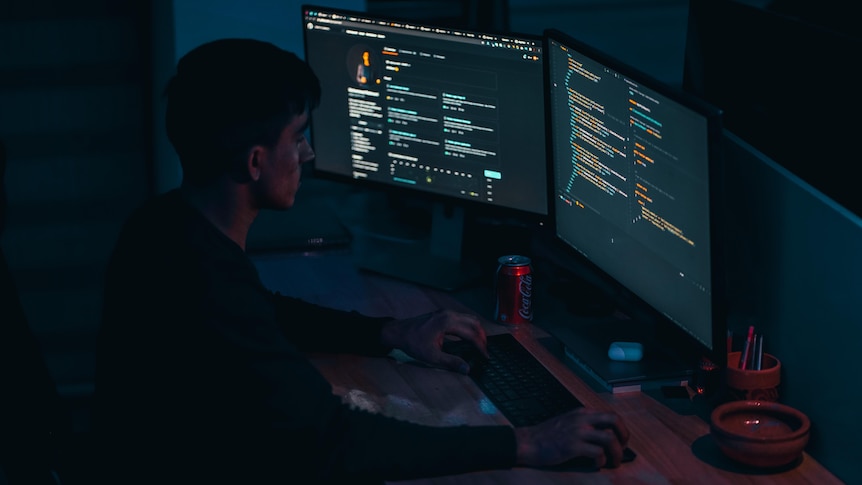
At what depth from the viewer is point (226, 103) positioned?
1.71m

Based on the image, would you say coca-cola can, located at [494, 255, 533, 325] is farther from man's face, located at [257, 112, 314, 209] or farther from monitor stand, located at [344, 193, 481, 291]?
man's face, located at [257, 112, 314, 209]

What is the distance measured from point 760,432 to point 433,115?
1041 millimetres

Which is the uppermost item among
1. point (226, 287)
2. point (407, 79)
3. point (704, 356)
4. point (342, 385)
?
point (407, 79)

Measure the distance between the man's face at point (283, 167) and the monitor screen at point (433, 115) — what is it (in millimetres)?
642

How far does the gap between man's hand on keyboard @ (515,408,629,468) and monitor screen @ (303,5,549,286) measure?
74 cm

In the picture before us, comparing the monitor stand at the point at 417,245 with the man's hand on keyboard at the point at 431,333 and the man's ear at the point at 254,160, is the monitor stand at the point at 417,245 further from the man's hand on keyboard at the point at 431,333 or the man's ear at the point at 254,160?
the man's ear at the point at 254,160

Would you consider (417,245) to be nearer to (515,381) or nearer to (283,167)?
(515,381)

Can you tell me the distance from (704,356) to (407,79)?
0.97m

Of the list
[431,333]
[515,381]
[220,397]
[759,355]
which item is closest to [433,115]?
[431,333]

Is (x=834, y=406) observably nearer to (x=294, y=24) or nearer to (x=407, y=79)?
(x=407, y=79)

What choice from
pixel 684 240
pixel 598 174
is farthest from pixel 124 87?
pixel 684 240

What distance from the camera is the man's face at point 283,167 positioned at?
176cm

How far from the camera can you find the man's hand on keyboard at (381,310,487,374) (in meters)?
2.10

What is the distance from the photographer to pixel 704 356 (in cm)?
183
